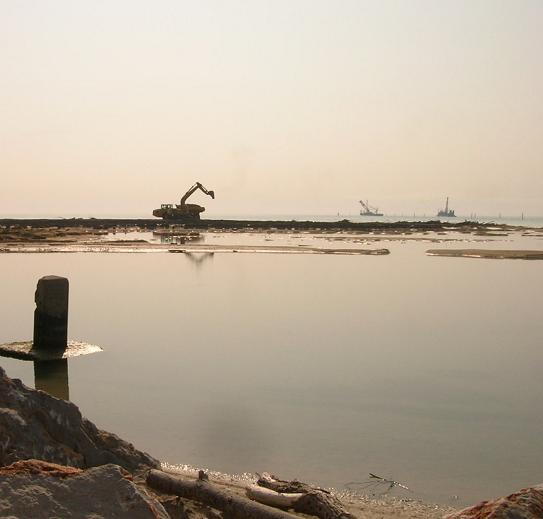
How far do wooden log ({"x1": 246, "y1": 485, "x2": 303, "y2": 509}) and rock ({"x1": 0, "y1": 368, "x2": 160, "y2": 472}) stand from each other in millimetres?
1009

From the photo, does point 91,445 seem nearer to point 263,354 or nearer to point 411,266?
point 263,354

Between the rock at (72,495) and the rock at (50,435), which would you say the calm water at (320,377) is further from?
the rock at (72,495)

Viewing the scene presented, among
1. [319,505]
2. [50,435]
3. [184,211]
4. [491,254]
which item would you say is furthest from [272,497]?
[184,211]

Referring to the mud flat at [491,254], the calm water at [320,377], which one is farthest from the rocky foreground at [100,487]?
the mud flat at [491,254]

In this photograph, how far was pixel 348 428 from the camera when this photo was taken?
9.25m

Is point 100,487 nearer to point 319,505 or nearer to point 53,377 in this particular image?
point 319,505

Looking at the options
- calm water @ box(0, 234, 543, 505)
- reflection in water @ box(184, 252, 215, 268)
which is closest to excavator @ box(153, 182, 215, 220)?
reflection in water @ box(184, 252, 215, 268)

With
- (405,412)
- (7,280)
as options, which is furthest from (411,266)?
(405,412)

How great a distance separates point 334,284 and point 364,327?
1048cm

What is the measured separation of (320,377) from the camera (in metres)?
12.2

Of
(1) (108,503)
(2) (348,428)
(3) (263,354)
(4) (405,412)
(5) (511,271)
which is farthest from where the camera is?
(5) (511,271)

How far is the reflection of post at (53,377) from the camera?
11146 millimetres

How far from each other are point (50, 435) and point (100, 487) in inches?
71.9

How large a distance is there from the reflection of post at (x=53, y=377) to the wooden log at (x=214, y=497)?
5179 mm
